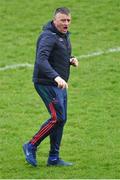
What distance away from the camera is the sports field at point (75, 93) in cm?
1225

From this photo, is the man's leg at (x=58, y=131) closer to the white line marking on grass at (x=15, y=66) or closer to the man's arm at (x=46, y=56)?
the man's arm at (x=46, y=56)

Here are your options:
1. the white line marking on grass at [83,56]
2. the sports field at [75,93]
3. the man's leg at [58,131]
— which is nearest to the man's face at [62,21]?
the man's leg at [58,131]

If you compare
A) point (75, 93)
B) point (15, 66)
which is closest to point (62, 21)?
point (75, 93)

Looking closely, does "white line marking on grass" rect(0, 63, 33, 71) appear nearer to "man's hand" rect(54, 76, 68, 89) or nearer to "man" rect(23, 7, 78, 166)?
"man" rect(23, 7, 78, 166)

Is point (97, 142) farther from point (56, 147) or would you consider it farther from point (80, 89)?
point (80, 89)

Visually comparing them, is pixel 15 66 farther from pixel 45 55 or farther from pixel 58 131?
pixel 45 55

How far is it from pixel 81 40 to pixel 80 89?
4.23 m

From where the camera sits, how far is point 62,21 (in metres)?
11.6

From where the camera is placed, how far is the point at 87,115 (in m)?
15.2

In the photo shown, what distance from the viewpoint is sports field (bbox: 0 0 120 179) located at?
40.2 feet

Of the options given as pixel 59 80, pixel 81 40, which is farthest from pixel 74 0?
pixel 59 80

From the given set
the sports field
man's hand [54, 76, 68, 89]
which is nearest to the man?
man's hand [54, 76, 68, 89]

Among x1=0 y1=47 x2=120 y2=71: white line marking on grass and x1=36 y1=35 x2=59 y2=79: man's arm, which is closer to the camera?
x1=36 y1=35 x2=59 y2=79: man's arm

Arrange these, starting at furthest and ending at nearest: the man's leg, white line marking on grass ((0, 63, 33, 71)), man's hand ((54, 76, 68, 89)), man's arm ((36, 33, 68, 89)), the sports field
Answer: white line marking on grass ((0, 63, 33, 71))
the sports field
the man's leg
man's arm ((36, 33, 68, 89))
man's hand ((54, 76, 68, 89))
